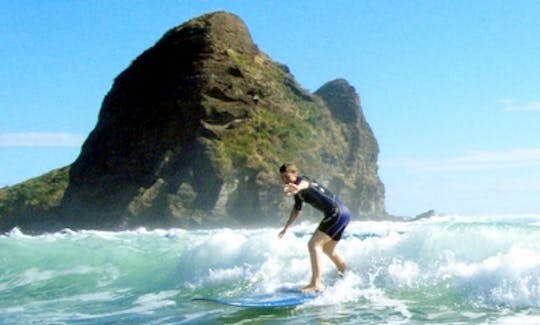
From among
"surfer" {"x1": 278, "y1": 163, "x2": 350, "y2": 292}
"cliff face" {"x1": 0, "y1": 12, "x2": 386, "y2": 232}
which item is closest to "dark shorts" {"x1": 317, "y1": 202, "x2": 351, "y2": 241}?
"surfer" {"x1": 278, "y1": 163, "x2": 350, "y2": 292}

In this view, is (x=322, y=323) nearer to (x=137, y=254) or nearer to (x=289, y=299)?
(x=289, y=299)

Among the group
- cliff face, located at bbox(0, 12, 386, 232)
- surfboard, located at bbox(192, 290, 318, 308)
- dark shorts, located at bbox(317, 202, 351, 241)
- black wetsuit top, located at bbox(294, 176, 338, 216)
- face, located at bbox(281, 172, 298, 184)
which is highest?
cliff face, located at bbox(0, 12, 386, 232)

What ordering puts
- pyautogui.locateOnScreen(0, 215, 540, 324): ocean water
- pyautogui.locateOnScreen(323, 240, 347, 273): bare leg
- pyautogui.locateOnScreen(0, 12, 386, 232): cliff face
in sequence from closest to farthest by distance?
pyautogui.locateOnScreen(0, 215, 540, 324): ocean water < pyautogui.locateOnScreen(323, 240, 347, 273): bare leg < pyautogui.locateOnScreen(0, 12, 386, 232): cliff face

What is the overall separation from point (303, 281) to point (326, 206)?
216 cm

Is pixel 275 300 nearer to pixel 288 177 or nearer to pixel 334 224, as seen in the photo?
pixel 334 224

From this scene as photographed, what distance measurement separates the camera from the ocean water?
10.3 m

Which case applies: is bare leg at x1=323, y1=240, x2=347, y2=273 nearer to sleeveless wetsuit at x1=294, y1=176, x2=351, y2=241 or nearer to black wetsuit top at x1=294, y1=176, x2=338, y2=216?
sleeveless wetsuit at x1=294, y1=176, x2=351, y2=241

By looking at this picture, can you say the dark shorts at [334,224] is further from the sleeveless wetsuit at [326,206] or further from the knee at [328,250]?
the knee at [328,250]

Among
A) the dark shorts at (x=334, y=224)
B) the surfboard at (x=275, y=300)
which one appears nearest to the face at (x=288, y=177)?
the dark shorts at (x=334, y=224)

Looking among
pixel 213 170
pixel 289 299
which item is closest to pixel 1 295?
pixel 289 299

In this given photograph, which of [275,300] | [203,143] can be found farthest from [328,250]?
[203,143]

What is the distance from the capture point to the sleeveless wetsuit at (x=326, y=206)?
11242 millimetres

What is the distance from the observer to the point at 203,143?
6681 cm

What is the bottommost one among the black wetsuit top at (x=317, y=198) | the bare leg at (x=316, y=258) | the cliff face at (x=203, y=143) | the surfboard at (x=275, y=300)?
the surfboard at (x=275, y=300)
